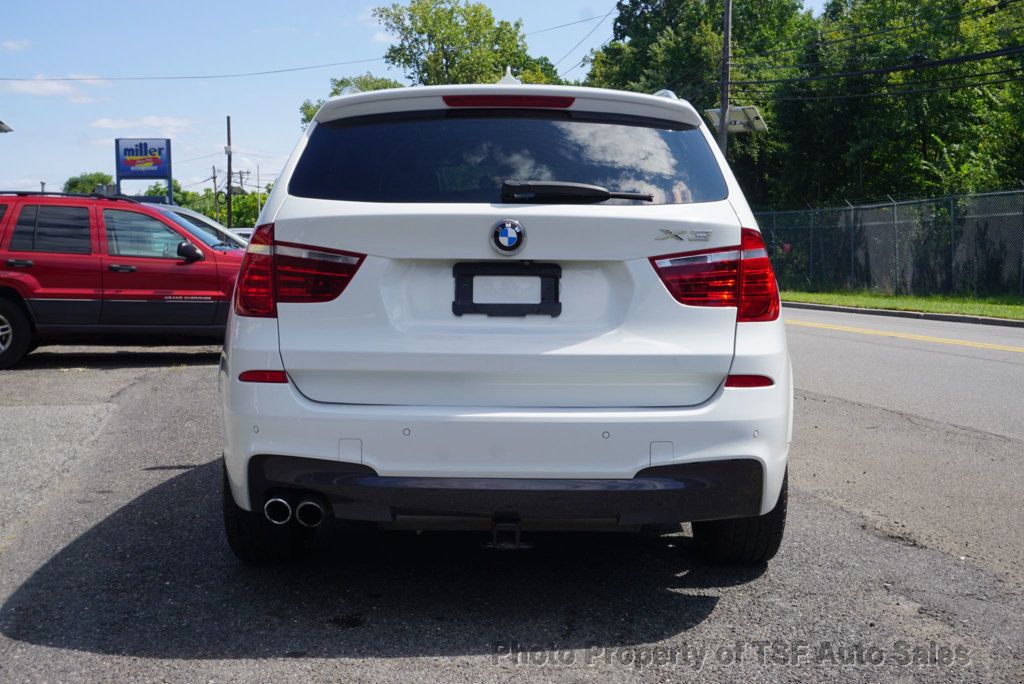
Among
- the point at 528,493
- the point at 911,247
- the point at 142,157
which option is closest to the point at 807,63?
the point at 911,247

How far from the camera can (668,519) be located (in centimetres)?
355

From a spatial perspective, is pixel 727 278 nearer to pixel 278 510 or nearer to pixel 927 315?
pixel 278 510

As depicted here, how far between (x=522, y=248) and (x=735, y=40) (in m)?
61.9

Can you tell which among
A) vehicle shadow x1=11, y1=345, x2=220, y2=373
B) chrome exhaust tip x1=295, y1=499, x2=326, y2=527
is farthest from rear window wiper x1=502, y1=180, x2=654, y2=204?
vehicle shadow x1=11, y1=345, x2=220, y2=373

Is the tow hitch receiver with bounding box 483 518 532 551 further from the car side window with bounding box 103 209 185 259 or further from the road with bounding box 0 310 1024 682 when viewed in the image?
the car side window with bounding box 103 209 185 259

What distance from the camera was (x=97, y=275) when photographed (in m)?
11.7

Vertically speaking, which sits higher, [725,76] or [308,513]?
[725,76]

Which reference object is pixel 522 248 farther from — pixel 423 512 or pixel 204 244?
pixel 204 244

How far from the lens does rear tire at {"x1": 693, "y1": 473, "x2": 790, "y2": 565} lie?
13.4 feet

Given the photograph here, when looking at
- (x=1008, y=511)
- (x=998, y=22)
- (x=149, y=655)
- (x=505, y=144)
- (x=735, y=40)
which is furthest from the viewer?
(x=735, y=40)

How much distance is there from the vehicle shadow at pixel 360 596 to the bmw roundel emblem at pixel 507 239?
1241 millimetres

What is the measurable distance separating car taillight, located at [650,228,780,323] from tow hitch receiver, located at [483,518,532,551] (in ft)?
2.95

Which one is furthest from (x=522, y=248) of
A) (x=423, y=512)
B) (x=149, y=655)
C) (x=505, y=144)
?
(x=149, y=655)

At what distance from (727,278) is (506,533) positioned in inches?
44.0
